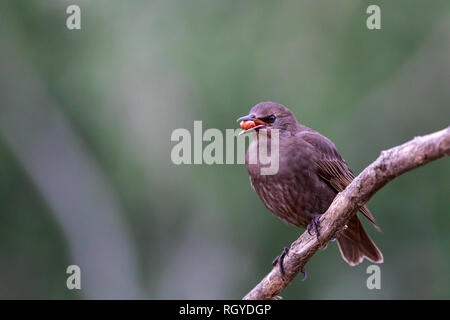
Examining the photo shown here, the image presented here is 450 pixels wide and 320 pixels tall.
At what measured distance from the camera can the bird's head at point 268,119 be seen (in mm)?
5859

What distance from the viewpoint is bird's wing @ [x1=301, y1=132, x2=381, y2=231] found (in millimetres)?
5688

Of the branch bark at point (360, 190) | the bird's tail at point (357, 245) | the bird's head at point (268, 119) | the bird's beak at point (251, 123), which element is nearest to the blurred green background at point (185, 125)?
the bird's tail at point (357, 245)

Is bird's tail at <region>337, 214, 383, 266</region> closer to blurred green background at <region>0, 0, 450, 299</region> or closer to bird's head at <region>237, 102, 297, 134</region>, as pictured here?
bird's head at <region>237, 102, 297, 134</region>

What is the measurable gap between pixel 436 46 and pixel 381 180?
19.9 feet

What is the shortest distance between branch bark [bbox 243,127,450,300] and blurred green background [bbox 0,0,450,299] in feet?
14.0

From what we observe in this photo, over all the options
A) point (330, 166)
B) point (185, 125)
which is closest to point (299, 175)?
point (330, 166)

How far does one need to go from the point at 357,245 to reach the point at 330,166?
0.95 metres

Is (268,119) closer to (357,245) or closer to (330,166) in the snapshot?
(330,166)

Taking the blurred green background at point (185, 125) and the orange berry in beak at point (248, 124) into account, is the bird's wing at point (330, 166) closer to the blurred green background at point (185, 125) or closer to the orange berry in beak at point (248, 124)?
the orange berry in beak at point (248, 124)

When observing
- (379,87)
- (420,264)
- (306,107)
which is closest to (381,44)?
(379,87)

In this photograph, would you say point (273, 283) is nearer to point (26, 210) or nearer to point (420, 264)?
point (420, 264)

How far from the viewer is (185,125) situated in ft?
33.2

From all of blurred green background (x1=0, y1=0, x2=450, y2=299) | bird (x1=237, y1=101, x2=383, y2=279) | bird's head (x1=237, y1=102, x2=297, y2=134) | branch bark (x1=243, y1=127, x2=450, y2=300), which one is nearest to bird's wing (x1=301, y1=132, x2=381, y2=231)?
bird (x1=237, y1=101, x2=383, y2=279)

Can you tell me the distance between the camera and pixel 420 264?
9227 millimetres
